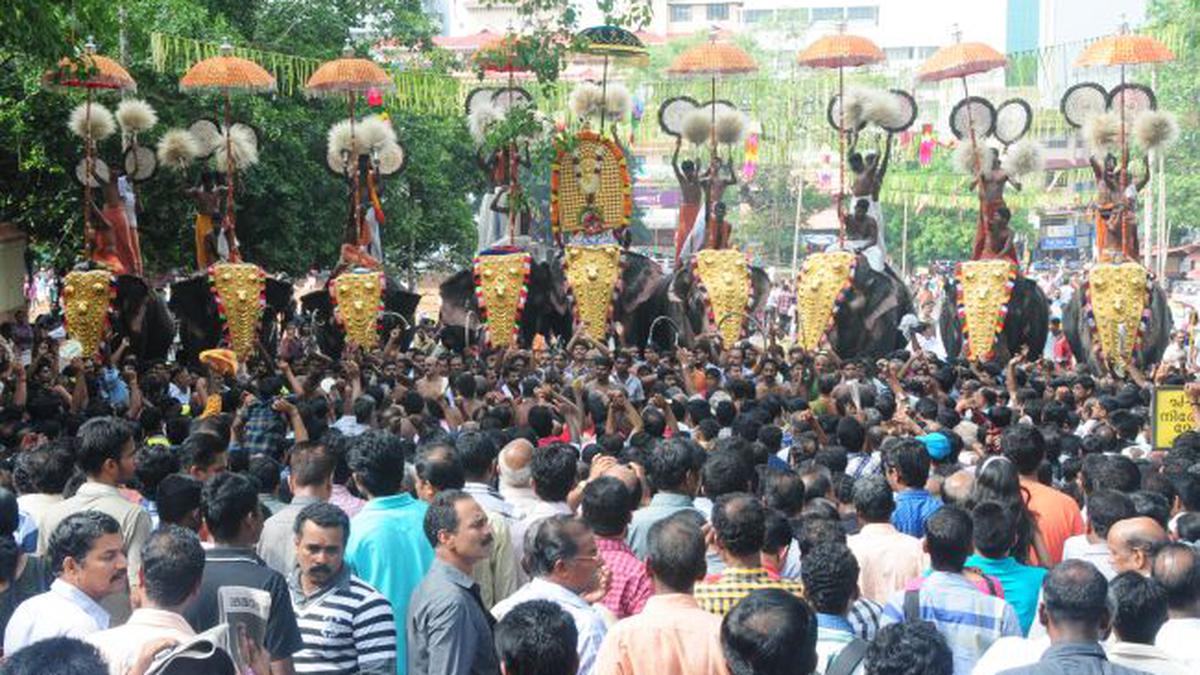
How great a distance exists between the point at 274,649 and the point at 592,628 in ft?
2.97

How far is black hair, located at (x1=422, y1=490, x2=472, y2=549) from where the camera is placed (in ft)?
16.4

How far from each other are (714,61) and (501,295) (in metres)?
3.85

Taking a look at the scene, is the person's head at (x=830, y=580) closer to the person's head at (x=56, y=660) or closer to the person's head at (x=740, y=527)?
the person's head at (x=740, y=527)

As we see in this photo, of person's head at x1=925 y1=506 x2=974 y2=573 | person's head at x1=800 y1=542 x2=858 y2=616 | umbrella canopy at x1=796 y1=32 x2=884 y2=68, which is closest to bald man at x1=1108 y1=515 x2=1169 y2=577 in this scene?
person's head at x1=925 y1=506 x2=974 y2=573

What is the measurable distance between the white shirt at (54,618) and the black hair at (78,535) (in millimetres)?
92

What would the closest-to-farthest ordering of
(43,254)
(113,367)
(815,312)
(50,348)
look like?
(50,348), (113,367), (815,312), (43,254)

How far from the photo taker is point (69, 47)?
11.9 meters

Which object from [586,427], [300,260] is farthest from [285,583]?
[300,260]

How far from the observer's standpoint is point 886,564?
18.7ft

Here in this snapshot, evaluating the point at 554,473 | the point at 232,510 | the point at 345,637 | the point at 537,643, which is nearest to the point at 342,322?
the point at 554,473

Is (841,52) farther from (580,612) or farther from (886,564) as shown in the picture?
(580,612)

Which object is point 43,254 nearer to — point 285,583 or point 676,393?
point 676,393

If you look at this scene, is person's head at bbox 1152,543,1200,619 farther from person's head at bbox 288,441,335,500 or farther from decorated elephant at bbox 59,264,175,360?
decorated elephant at bbox 59,264,175,360

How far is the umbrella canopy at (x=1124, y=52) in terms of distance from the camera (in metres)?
16.9
